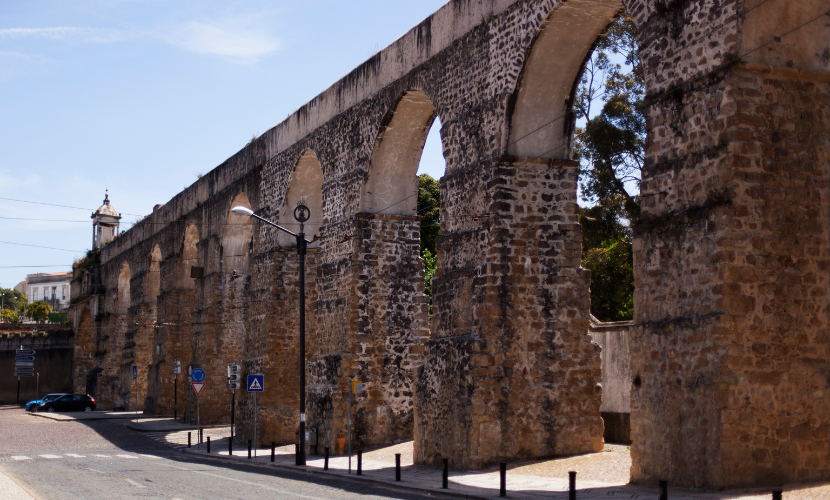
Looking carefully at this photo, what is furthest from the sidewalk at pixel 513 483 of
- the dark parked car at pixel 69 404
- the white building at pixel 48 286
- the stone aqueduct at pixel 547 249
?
the white building at pixel 48 286

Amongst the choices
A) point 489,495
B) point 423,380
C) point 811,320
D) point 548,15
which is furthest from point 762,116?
point 423,380

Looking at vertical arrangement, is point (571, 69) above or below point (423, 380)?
above

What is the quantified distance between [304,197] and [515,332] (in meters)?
11.5

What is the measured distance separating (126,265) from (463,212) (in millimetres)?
35173

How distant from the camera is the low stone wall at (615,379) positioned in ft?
59.3

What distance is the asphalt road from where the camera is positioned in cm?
1294

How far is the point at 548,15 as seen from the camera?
15.1m

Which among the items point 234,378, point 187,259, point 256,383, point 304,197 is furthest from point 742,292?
point 187,259

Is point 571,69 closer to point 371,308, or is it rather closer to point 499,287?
point 499,287

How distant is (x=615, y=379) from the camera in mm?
18438

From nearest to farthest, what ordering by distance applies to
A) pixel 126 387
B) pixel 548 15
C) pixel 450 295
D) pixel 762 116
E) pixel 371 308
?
pixel 762 116
pixel 548 15
pixel 450 295
pixel 371 308
pixel 126 387

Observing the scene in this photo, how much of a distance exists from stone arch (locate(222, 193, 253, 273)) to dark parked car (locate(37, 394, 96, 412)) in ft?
62.6

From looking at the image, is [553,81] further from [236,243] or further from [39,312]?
[39,312]

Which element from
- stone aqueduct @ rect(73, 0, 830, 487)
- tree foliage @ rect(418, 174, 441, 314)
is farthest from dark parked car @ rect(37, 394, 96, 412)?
stone aqueduct @ rect(73, 0, 830, 487)
